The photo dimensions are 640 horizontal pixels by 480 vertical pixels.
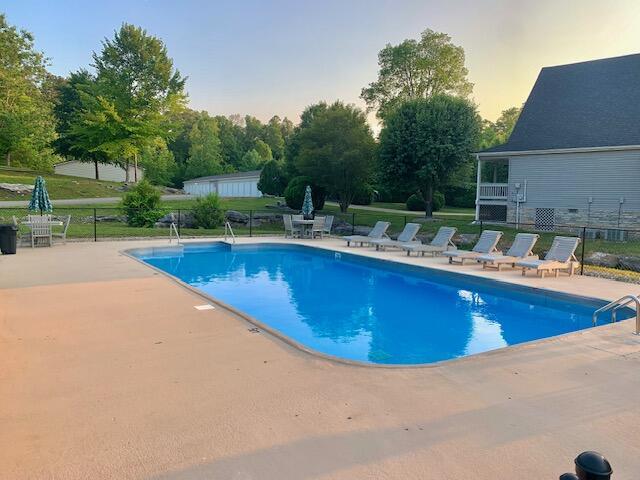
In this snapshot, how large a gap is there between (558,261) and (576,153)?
10759 millimetres

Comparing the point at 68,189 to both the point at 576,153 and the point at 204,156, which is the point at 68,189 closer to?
the point at 204,156

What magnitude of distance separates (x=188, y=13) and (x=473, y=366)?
62.2 ft

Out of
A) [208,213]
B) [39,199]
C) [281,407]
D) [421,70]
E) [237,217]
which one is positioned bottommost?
[281,407]

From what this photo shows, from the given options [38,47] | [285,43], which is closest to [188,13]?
[285,43]

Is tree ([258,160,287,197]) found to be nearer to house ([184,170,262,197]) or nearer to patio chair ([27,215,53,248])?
house ([184,170,262,197])

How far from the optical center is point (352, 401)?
12.6 feet

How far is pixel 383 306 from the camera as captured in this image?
9.48m

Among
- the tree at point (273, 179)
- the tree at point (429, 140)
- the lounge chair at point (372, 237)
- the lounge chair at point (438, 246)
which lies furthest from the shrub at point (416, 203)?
the lounge chair at point (438, 246)

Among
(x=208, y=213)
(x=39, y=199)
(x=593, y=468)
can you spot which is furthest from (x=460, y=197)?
(x=593, y=468)

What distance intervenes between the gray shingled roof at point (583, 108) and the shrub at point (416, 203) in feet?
36.9

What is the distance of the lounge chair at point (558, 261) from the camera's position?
11.0 metres

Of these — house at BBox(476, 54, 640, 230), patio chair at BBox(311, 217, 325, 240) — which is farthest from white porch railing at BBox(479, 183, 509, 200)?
patio chair at BBox(311, 217, 325, 240)

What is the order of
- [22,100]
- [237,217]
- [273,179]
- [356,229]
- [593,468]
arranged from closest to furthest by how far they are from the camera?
[593,468] → [356,229] → [237,217] → [22,100] → [273,179]

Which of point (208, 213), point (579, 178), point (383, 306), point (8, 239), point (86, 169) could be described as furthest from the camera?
point (86, 169)
